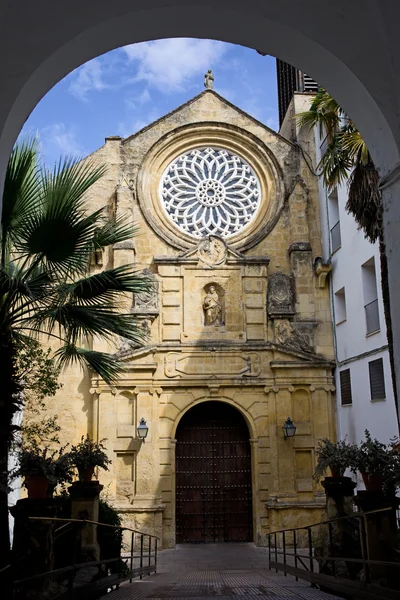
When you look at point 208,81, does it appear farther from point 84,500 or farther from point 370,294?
point 84,500

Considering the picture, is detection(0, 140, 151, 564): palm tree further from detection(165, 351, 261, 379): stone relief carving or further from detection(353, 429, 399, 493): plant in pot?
detection(165, 351, 261, 379): stone relief carving

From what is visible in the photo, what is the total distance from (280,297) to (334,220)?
8.18ft

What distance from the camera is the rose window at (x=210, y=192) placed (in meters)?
17.2

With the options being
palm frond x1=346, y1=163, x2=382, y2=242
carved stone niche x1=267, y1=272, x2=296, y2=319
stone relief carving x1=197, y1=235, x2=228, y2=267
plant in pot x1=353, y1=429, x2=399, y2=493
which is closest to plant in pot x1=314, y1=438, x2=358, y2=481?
plant in pot x1=353, y1=429, x2=399, y2=493

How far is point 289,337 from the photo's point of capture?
16109 mm

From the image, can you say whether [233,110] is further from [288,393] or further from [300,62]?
[300,62]

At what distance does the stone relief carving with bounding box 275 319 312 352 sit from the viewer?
16.0m

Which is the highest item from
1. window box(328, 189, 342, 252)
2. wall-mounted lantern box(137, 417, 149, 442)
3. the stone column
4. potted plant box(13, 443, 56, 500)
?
window box(328, 189, 342, 252)

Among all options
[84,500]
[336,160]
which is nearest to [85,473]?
[84,500]

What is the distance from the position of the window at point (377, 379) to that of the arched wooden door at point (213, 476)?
12.3ft

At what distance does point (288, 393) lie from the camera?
15.8 meters

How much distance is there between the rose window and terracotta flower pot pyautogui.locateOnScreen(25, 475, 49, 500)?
37.0 feet

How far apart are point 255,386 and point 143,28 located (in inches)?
504

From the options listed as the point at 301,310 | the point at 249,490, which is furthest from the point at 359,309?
the point at 249,490
